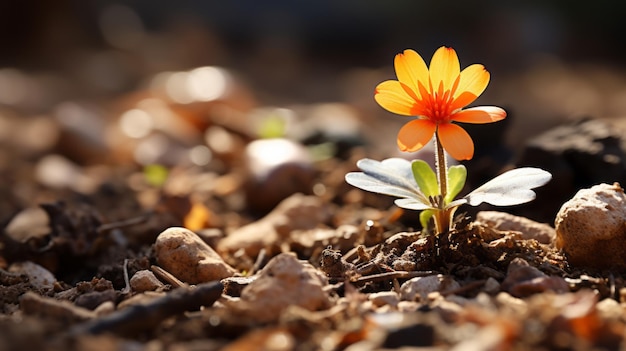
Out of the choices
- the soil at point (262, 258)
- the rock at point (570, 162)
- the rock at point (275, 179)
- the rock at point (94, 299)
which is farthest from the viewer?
the rock at point (275, 179)

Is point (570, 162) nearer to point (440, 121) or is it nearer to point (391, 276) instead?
point (440, 121)

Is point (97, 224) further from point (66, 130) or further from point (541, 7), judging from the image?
point (541, 7)

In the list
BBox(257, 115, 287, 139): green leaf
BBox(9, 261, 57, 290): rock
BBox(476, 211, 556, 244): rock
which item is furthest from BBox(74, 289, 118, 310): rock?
BBox(257, 115, 287, 139): green leaf

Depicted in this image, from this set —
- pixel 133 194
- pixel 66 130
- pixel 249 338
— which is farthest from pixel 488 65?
→ pixel 249 338

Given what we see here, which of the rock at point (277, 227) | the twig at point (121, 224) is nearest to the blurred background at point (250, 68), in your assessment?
the rock at point (277, 227)

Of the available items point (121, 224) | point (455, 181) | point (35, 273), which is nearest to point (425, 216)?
point (455, 181)

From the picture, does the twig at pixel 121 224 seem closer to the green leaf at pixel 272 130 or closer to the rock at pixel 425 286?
the rock at pixel 425 286

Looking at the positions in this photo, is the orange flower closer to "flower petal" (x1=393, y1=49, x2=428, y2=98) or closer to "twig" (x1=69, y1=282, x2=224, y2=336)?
"flower petal" (x1=393, y1=49, x2=428, y2=98)
